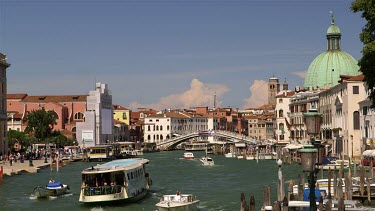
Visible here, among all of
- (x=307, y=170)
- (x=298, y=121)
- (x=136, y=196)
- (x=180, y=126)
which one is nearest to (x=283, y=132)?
(x=298, y=121)

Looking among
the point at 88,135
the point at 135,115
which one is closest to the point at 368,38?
the point at 88,135

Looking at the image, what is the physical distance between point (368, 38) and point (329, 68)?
2367 inches

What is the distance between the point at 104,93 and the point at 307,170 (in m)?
78.5

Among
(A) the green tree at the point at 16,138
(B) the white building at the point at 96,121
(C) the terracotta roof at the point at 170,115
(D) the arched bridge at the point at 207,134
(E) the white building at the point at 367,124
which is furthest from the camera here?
(C) the terracotta roof at the point at 170,115

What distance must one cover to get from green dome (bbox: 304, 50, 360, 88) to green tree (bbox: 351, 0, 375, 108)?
58.4 metres

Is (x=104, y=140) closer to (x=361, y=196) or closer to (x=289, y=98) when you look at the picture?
(x=289, y=98)

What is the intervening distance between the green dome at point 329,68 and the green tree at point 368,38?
58422mm

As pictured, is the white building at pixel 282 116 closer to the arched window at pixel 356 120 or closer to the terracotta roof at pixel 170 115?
the arched window at pixel 356 120

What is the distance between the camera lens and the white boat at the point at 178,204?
21641 mm

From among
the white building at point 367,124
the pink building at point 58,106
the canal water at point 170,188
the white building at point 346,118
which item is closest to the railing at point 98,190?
the canal water at point 170,188

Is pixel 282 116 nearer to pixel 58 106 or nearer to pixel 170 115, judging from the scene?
pixel 58 106

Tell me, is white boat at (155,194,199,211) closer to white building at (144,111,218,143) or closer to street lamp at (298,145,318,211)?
street lamp at (298,145,318,211)

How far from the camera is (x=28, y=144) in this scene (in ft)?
236

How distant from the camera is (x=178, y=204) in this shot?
71.7 ft
